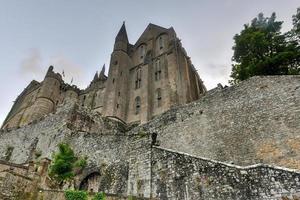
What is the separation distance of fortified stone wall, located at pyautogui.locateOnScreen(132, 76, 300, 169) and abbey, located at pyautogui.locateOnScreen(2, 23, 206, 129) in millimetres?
9750

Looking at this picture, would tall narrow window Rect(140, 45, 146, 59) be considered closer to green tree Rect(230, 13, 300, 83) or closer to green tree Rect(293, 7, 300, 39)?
green tree Rect(230, 13, 300, 83)

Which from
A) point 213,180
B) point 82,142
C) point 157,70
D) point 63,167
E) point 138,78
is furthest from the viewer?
point 138,78

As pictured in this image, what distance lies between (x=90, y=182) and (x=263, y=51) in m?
14.2

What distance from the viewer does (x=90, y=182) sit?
13375 millimetres

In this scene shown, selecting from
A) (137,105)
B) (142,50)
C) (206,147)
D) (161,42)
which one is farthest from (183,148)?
(142,50)

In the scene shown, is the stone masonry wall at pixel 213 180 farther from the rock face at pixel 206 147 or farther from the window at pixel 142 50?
the window at pixel 142 50

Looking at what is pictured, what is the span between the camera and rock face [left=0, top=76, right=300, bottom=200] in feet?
24.7

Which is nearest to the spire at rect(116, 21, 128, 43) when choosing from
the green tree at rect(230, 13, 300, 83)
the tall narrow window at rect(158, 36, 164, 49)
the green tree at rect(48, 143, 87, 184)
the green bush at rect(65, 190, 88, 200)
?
the tall narrow window at rect(158, 36, 164, 49)

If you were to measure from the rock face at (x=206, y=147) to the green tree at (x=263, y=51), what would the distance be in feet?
12.2

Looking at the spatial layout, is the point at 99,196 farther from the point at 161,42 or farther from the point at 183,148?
the point at 161,42

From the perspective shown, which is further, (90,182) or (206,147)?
(206,147)

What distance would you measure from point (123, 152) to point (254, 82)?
7801mm

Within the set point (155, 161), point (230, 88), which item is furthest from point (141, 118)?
point (155, 161)

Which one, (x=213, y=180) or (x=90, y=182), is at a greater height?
(x=90, y=182)
